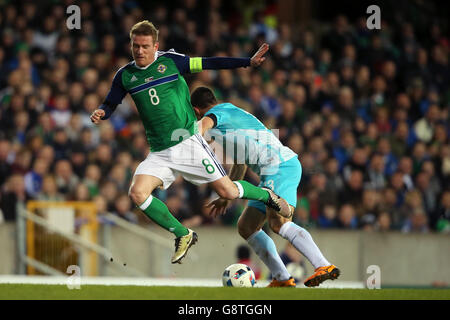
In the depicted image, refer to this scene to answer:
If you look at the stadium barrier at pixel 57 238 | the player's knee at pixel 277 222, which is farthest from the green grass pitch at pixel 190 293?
the stadium barrier at pixel 57 238

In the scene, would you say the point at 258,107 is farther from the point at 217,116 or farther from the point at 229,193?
the point at 229,193

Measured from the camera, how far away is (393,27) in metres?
17.9

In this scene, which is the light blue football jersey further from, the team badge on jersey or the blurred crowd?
the blurred crowd

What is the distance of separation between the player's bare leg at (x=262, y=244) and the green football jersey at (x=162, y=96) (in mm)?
1054

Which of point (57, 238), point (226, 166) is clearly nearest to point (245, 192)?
point (57, 238)

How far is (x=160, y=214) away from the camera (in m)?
8.00

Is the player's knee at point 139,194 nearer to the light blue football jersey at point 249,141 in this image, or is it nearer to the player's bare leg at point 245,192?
the player's bare leg at point 245,192

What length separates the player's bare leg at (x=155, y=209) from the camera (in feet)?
25.8

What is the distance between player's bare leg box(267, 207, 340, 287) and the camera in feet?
26.4

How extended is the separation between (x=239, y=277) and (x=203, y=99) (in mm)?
1712

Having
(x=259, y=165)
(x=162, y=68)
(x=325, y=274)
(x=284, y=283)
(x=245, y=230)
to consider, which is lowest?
(x=284, y=283)

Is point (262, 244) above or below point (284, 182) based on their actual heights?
below

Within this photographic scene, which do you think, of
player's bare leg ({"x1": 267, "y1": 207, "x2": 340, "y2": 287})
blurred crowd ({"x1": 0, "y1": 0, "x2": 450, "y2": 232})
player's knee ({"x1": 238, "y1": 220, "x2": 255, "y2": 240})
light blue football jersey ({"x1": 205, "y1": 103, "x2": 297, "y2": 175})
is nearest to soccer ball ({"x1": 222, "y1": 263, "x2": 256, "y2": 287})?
player's knee ({"x1": 238, "y1": 220, "x2": 255, "y2": 240})
